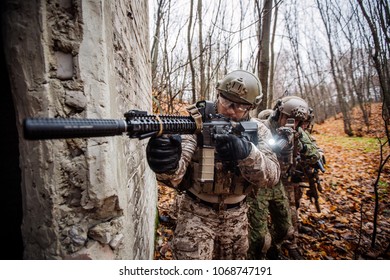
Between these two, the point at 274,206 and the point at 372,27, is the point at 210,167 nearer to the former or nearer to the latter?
the point at 274,206

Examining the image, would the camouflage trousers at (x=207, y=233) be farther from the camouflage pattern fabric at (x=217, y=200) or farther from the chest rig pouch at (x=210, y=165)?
the chest rig pouch at (x=210, y=165)

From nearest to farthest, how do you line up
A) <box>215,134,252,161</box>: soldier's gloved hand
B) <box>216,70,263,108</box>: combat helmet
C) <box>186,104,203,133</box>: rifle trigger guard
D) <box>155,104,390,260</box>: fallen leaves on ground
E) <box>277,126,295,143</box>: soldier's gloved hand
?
<box>186,104,203,133</box>: rifle trigger guard
<box>215,134,252,161</box>: soldier's gloved hand
<box>216,70,263,108</box>: combat helmet
<box>277,126,295,143</box>: soldier's gloved hand
<box>155,104,390,260</box>: fallen leaves on ground

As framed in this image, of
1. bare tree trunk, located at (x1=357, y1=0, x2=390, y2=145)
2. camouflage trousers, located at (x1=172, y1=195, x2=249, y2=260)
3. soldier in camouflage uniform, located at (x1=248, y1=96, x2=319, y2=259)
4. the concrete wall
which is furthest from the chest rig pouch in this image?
bare tree trunk, located at (x1=357, y1=0, x2=390, y2=145)

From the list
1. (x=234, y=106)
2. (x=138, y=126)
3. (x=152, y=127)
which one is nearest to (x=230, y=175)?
(x=234, y=106)

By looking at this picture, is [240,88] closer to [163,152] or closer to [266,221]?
[163,152]

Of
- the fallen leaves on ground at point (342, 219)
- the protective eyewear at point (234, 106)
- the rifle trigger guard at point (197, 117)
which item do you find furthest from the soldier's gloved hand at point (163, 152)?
the fallen leaves on ground at point (342, 219)

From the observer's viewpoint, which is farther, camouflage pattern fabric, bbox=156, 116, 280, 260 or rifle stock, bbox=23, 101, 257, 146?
camouflage pattern fabric, bbox=156, 116, 280, 260

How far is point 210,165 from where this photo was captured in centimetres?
187

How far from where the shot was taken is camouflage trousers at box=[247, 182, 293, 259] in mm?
3023

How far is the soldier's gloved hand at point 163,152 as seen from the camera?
146cm

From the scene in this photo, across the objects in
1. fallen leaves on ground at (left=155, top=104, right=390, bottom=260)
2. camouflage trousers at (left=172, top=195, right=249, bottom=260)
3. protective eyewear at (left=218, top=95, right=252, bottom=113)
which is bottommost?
fallen leaves on ground at (left=155, top=104, right=390, bottom=260)

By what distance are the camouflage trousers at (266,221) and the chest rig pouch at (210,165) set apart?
1089mm

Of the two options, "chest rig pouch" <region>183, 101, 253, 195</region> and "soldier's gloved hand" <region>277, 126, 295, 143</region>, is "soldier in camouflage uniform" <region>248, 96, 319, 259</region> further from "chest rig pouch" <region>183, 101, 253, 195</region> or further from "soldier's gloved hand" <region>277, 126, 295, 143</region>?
"chest rig pouch" <region>183, 101, 253, 195</region>
